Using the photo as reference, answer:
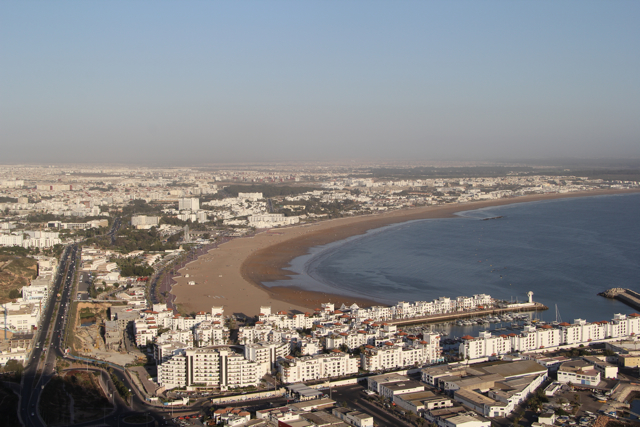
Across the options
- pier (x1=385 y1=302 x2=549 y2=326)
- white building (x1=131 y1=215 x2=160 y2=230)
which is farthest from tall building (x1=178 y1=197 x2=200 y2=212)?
pier (x1=385 y1=302 x2=549 y2=326)

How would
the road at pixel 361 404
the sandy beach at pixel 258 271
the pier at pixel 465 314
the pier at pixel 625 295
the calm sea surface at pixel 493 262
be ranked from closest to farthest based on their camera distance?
the road at pixel 361 404 → the pier at pixel 465 314 → the pier at pixel 625 295 → the sandy beach at pixel 258 271 → the calm sea surface at pixel 493 262

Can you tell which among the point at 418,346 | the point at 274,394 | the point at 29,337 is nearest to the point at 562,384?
the point at 418,346

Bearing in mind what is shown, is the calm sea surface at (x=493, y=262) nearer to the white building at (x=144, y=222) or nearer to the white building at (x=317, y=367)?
the white building at (x=317, y=367)

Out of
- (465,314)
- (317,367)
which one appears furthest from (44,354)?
(465,314)

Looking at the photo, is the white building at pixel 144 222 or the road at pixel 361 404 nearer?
the road at pixel 361 404

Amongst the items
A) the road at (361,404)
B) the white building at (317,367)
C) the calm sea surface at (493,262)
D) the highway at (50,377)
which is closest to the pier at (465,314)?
the calm sea surface at (493,262)
